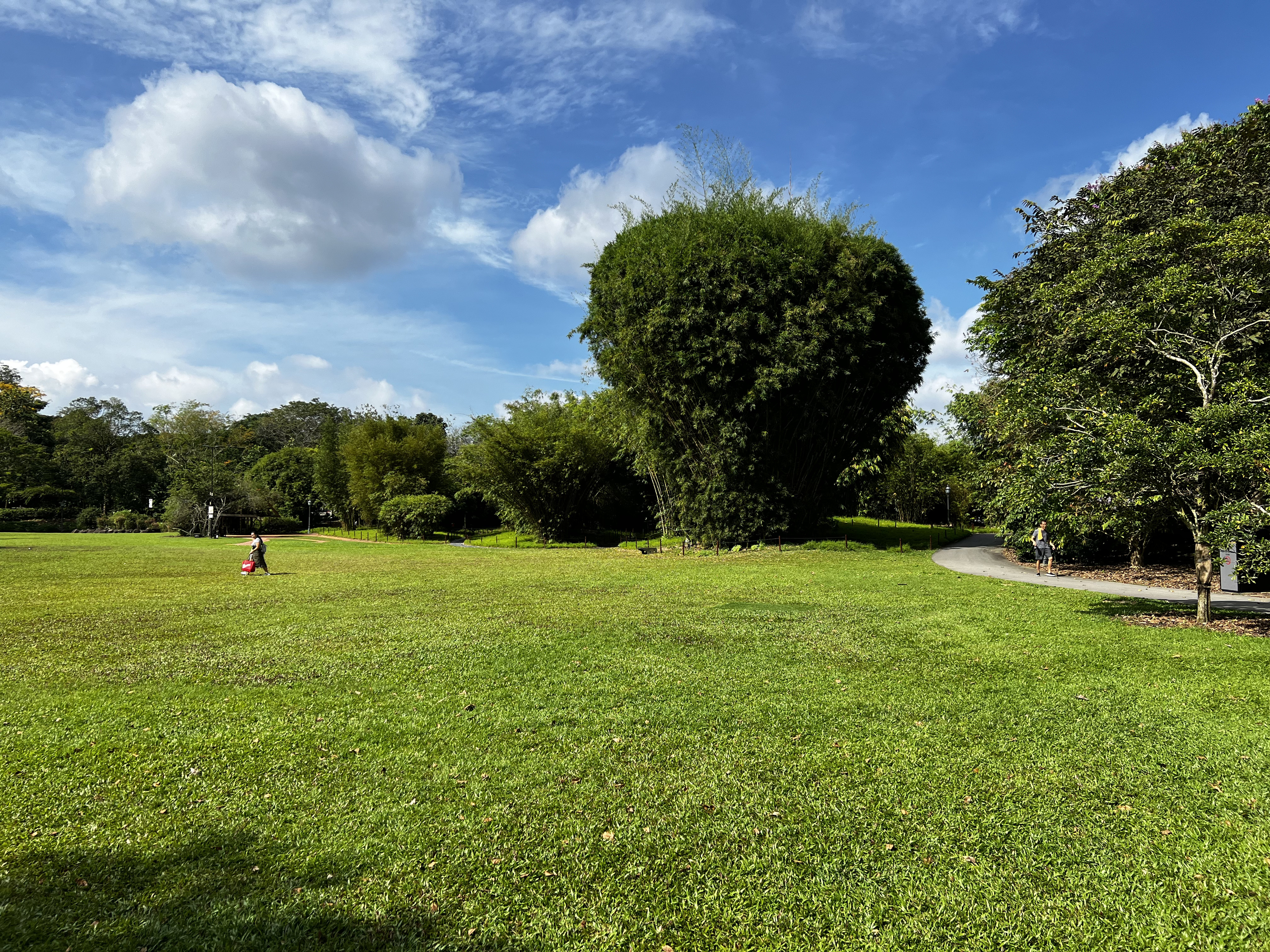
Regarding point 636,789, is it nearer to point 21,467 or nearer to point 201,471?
point 201,471

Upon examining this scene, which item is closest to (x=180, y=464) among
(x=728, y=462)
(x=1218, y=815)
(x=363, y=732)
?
(x=728, y=462)

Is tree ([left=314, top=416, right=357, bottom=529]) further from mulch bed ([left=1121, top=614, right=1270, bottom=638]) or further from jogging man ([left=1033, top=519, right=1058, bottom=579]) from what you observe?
mulch bed ([left=1121, top=614, right=1270, bottom=638])

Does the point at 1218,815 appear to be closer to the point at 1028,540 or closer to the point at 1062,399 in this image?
the point at 1062,399

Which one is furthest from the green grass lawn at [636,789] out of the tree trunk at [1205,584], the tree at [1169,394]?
the tree at [1169,394]

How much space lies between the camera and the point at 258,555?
52.1 ft

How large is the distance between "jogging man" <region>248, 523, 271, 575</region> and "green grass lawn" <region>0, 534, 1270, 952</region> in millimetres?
8001

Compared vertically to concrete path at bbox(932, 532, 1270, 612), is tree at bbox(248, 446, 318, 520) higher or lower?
higher

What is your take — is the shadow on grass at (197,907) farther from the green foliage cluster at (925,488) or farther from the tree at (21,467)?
the tree at (21,467)

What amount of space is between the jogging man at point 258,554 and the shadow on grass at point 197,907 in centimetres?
1434

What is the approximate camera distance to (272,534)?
43031 mm

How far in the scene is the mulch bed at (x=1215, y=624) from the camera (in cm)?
771

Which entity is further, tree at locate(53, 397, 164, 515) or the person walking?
tree at locate(53, 397, 164, 515)

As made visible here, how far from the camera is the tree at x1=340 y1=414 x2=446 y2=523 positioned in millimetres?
34969

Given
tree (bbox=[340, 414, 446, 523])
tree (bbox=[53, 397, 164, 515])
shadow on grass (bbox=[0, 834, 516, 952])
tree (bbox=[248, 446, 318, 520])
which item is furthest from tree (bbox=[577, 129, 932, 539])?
tree (bbox=[53, 397, 164, 515])
